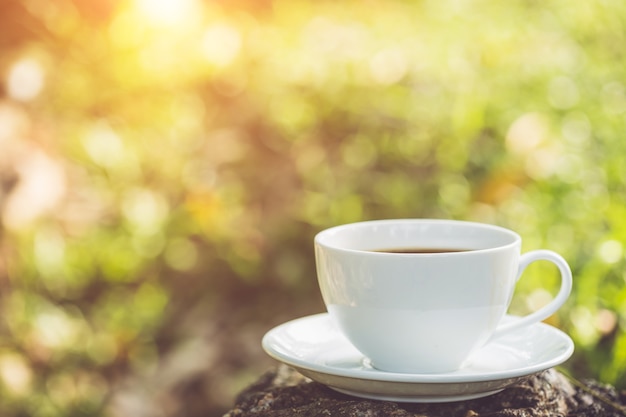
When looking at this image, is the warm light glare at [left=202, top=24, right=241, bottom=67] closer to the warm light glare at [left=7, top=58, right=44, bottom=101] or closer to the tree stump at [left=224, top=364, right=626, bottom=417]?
the warm light glare at [left=7, top=58, right=44, bottom=101]

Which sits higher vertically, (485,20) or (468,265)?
(485,20)

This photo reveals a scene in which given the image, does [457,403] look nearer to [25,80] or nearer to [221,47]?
[221,47]

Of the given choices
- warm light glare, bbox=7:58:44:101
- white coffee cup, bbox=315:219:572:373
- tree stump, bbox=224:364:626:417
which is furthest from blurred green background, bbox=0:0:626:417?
white coffee cup, bbox=315:219:572:373

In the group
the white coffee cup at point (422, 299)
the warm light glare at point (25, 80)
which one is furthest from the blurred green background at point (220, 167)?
the white coffee cup at point (422, 299)

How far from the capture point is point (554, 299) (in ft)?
4.87

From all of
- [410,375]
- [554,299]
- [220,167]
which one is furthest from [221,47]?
[410,375]

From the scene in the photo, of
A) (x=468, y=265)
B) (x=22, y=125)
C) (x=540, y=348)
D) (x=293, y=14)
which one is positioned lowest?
(x=540, y=348)

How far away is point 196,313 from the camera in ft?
11.8

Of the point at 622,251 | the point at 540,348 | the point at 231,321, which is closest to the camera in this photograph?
the point at 540,348

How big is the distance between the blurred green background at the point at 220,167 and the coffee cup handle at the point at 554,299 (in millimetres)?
1385

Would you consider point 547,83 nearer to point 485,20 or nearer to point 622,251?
point 485,20

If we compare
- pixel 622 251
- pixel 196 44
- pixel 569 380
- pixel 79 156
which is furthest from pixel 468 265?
pixel 196 44

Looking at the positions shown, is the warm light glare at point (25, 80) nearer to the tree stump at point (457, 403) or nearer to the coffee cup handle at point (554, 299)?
the tree stump at point (457, 403)

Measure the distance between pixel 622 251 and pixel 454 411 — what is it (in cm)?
125
